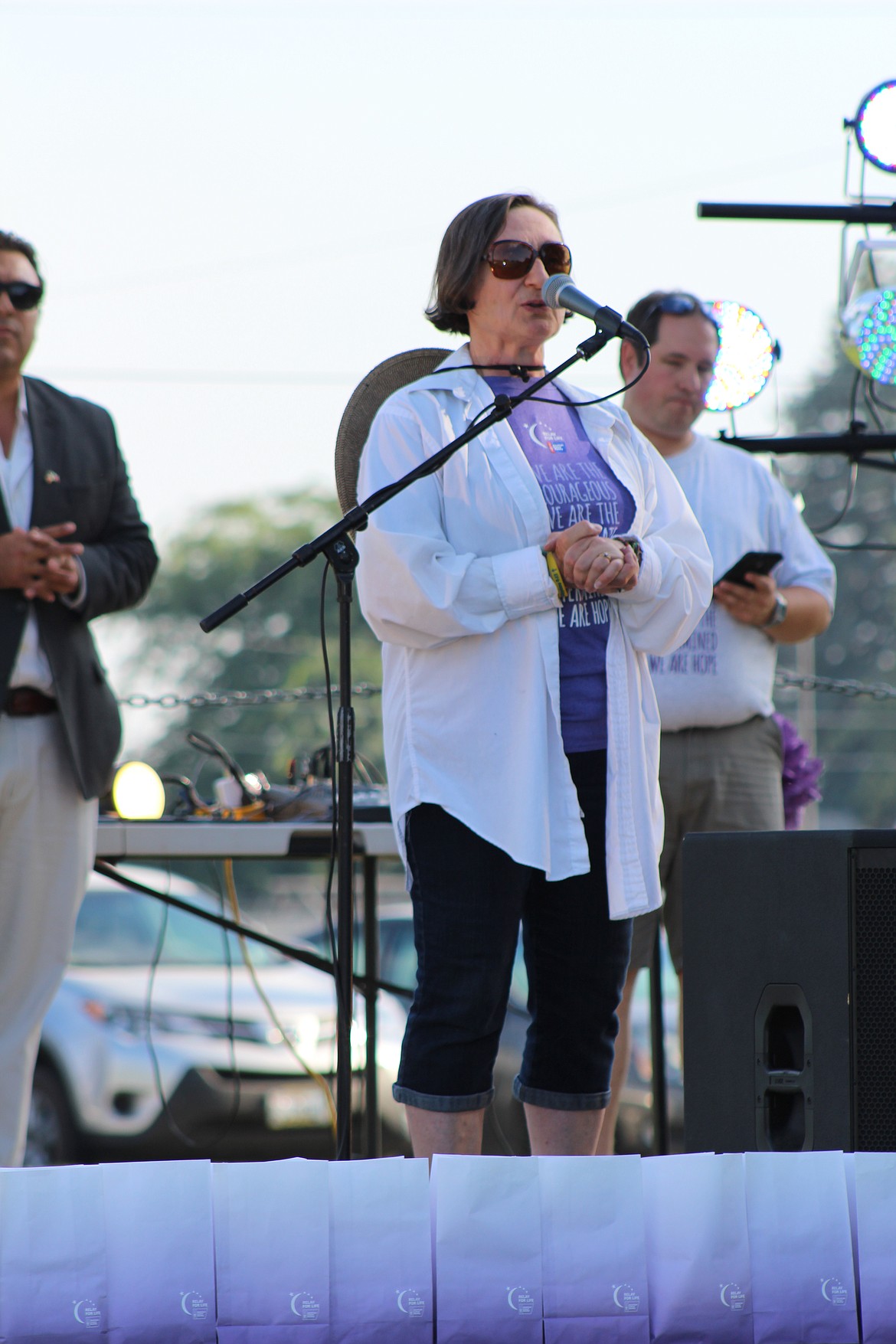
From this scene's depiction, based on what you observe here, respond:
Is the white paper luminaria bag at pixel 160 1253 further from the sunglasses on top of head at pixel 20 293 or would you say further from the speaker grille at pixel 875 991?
the sunglasses on top of head at pixel 20 293

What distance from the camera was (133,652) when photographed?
42.2 metres

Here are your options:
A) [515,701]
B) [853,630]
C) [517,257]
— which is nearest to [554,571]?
[515,701]

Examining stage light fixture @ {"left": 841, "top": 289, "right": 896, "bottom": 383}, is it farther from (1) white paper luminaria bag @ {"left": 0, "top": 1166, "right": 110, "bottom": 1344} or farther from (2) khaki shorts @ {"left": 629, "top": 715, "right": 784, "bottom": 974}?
(1) white paper luminaria bag @ {"left": 0, "top": 1166, "right": 110, "bottom": 1344}

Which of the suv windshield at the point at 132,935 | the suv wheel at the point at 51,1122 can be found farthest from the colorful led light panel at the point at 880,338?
the suv windshield at the point at 132,935

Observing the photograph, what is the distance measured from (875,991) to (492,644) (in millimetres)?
706

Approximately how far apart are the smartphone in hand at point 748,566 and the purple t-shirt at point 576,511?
71cm

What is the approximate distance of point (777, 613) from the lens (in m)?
3.03

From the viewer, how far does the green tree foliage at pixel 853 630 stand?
40219mm

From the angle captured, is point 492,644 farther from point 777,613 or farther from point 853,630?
point 853,630

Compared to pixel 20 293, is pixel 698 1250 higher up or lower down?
lower down

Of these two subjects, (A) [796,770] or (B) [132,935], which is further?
(B) [132,935]

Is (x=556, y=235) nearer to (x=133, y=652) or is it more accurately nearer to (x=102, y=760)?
(x=102, y=760)

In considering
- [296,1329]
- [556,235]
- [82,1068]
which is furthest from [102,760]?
[82,1068]

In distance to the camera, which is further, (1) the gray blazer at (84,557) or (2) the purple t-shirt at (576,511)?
(1) the gray blazer at (84,557)
